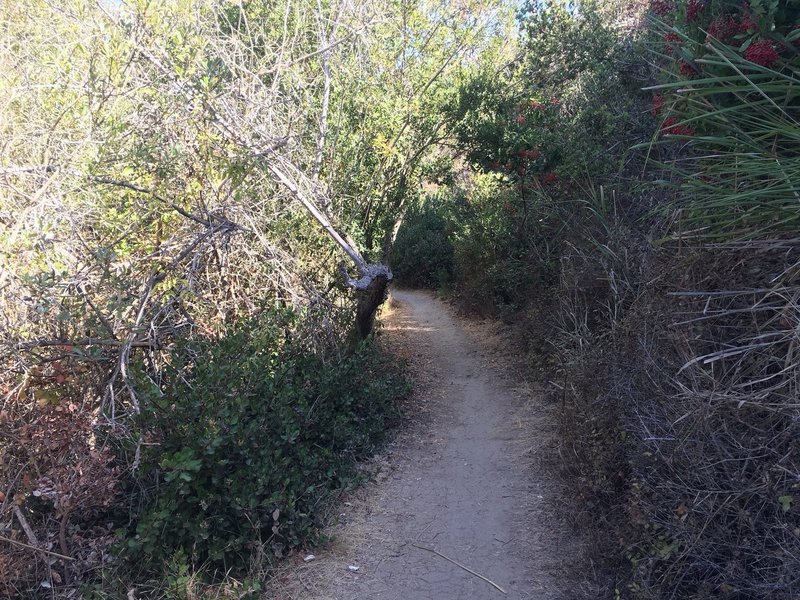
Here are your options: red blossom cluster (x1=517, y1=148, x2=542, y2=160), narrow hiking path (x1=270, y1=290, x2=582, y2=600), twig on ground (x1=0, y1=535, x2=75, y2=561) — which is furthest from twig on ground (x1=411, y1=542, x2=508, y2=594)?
red blossom cluster (x1=517, y1=148, x2=542, y2=160)

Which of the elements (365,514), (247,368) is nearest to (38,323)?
(247,368)

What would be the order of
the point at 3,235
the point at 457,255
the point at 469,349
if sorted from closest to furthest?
1. the point at 3,235
2. the point at 469,349
3. the point at 457,255

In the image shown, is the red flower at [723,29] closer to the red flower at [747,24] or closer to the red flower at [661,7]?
the red flower at [747,24]

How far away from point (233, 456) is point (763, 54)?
4760 mm

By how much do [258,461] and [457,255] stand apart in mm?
10358

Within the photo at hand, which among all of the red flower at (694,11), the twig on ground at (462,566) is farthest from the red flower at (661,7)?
the twig on ground at (462,566)

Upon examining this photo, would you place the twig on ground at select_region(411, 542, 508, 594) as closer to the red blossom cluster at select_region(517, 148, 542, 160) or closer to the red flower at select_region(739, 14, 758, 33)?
the red flower at select_region(739, 14, 758, 33)

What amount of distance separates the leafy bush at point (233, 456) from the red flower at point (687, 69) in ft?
13.8

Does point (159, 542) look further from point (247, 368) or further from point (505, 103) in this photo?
point (505, 103)

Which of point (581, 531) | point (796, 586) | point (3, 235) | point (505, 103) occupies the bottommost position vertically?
point (581, 531)

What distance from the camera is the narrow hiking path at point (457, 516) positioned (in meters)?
4.74

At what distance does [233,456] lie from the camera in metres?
5.22

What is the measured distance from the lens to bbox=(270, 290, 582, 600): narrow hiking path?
15.5 ft

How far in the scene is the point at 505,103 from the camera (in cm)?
938
